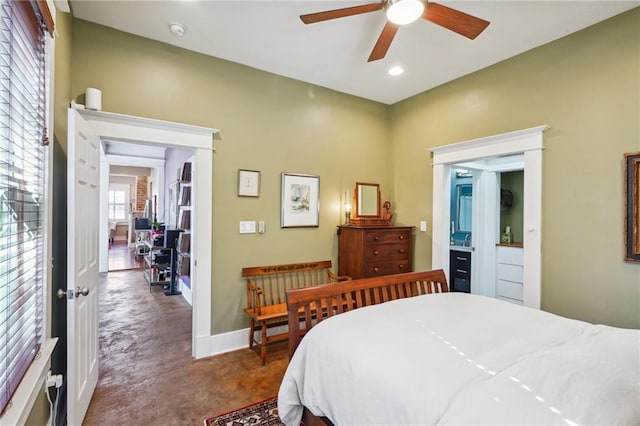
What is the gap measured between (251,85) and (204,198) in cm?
130

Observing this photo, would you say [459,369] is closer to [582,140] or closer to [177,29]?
[582,140]

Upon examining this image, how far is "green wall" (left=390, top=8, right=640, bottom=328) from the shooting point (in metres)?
2.34

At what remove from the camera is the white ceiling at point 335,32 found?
2.32 meters

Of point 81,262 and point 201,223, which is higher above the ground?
point 201,223

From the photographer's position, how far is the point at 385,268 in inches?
145

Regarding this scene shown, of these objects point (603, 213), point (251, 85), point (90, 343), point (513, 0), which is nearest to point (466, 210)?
point (603, 213)

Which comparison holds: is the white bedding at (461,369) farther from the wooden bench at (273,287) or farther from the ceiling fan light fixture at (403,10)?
the ceiling fan light fixture at (403,10)

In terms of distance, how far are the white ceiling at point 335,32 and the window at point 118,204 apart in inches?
418

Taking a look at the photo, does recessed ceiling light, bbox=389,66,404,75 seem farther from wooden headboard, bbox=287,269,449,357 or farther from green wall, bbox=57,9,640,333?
wooden headboard, bbox=287,269,449,357

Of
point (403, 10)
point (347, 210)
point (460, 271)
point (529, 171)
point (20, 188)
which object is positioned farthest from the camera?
point (460, 271)

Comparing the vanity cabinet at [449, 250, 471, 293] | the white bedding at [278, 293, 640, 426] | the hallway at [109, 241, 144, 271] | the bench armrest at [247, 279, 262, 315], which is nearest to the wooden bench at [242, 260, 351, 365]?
the bench armrest at [247, 279, 262, 315]

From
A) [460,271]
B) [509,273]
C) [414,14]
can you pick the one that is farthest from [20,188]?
[509,273]

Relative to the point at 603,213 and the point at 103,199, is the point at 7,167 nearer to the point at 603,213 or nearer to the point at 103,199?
the point at 603,213

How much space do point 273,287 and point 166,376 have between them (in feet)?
4.13
